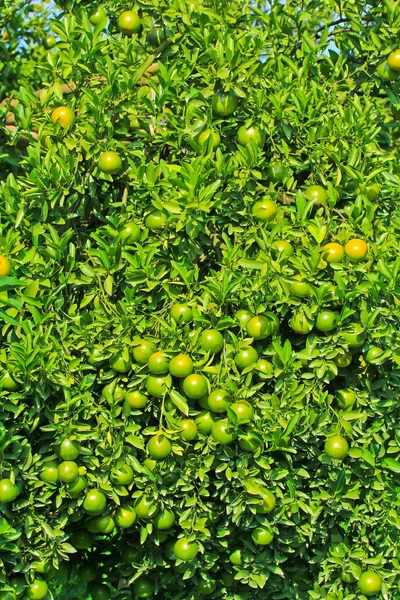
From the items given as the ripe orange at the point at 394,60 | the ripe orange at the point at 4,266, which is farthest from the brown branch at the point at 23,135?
the ripe orange at the point at 394,60

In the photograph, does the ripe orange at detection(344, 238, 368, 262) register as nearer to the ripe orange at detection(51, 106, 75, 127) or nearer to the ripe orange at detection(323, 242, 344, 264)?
the ripe orange at detection(323, 242, 344, 264)

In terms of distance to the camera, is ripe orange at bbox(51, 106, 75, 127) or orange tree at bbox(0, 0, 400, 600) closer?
orange tree at bbox(0, 0, 400, 600)

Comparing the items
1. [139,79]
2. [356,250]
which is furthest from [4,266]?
[356,250]

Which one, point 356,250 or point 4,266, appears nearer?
point 4,266

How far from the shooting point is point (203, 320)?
2156 mm

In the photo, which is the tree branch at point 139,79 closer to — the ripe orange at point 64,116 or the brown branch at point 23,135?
the brown branch at point 23,135

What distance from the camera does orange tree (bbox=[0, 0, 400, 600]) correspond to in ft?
7.11

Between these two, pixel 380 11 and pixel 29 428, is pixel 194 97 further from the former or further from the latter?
pixel 29 428

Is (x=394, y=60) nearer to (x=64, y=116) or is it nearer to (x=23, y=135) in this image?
(x=64, y=116)

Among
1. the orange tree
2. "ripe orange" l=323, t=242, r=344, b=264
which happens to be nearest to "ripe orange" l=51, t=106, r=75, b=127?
the orange tree

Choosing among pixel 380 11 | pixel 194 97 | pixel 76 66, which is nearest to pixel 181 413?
pixel 194 97

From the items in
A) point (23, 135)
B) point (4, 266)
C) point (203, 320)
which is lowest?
point (203, 320)

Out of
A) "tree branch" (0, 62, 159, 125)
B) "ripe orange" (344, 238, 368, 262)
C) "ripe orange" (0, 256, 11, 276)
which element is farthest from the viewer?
"tree branch" (0, 62, 159, 125)

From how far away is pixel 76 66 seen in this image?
2.44 meters
